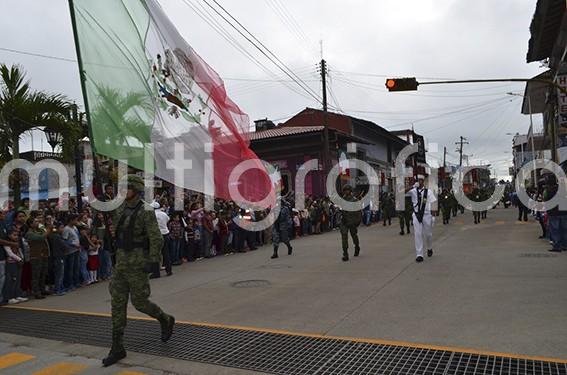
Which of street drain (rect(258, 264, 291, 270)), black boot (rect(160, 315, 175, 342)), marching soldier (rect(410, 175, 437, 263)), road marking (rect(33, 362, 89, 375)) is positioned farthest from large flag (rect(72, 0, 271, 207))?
marching soldier (rect(410, 175, 437, 263))

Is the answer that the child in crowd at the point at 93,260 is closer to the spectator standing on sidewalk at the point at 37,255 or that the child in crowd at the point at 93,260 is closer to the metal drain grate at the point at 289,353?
the spectator standing on sidewalk at the point at 37,255

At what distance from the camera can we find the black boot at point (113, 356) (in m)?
5.05

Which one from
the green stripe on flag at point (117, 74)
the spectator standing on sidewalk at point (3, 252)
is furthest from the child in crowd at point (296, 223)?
the green stripe on flag at point (117, 74)

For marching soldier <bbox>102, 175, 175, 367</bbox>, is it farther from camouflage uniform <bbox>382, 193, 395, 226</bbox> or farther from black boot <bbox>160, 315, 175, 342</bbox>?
camouflage uniform <bbox>382, 193, 395, 226</bbox>

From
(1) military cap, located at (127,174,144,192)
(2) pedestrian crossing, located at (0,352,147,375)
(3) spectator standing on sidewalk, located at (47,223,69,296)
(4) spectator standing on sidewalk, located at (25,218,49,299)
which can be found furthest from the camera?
(3) spectator standing on sidewalk, located at (47,223,69,296)

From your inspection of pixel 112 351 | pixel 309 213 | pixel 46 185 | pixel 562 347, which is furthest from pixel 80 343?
pixel 46 185

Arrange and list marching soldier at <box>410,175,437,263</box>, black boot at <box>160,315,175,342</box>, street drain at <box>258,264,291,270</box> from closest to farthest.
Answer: black boot at <box>160,315,175,342</box>, marching soldier at <box>410,175,437,263</box>, street drain at <box>258,264,291,270</box>

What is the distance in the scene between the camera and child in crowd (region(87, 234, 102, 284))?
1080cm

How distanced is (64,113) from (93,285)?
385cm

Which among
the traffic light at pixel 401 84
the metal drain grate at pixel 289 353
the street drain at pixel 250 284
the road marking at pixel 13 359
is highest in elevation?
the traffic light at pixel 401 84

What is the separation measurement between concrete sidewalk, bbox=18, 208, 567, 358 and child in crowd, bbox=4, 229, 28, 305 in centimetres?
51

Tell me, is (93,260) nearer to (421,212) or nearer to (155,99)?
(155,99)

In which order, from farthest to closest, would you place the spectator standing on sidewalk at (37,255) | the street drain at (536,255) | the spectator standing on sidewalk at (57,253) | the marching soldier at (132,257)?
1. the street drain at (536,255)
2. the spectator standing on sidewalk at (57,253)
3. the spectator standing on sidewalk at (37,255)
4. the marching soldier at (132,257)

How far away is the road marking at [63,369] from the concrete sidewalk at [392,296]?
6.46 ft
